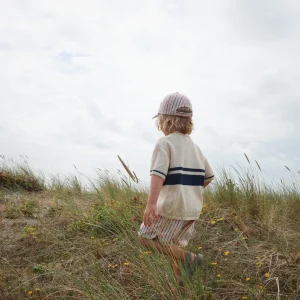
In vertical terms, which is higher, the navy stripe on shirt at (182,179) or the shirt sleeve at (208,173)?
the shirt sleeve at (208,173)

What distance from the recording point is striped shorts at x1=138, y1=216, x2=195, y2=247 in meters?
3.56

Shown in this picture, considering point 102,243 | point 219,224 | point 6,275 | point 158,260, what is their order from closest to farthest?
point 158,260 < point 6,275 < point 102,243 < point 219,224

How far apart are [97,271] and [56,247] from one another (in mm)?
1996

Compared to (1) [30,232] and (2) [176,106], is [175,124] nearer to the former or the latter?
(2) [176,106]

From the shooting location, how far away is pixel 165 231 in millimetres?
3607

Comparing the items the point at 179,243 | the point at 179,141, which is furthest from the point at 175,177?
the point at 179,243

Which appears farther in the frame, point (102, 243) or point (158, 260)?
point (102, 243)

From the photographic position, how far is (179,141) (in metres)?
3.66

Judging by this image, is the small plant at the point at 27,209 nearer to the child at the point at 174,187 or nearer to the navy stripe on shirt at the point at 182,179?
the child at the point at 174,187

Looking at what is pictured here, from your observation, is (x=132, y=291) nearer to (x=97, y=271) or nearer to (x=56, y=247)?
(x=97, y=271)

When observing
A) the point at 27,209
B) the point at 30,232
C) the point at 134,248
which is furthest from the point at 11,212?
the point at 134,248

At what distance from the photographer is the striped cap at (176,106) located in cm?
370

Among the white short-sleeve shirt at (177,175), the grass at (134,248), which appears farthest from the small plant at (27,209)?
the white short-sleeve shirt at (177,175)

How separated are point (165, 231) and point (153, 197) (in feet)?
1.31
